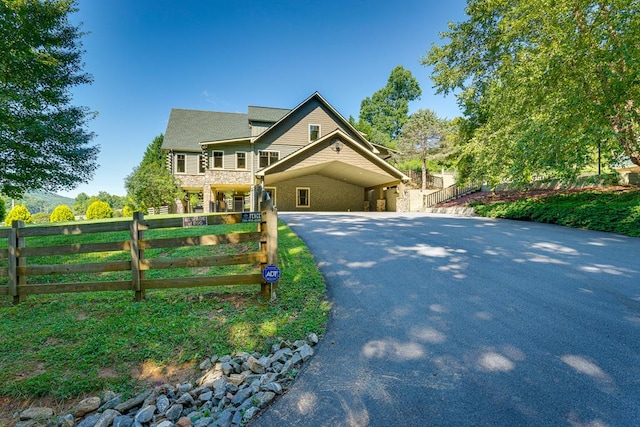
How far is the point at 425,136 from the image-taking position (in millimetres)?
26859

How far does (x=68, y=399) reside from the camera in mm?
2691

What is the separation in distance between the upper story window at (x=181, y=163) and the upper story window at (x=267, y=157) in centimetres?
589

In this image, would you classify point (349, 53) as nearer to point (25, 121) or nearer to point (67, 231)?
point (25, 121)

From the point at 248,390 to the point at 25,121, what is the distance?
9.54 meters

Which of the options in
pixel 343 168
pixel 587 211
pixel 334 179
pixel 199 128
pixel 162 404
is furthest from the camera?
pixel 199 128

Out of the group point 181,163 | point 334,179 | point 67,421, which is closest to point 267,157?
point 334,179

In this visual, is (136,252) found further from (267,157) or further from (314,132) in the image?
(314,132)

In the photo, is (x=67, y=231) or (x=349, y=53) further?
(x=349, y=53)

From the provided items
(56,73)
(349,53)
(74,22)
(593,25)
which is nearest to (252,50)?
(349,53)

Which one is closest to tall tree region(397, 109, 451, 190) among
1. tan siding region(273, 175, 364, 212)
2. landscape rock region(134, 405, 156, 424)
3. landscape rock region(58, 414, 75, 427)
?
tan siding region(273, 175, 364, 212)

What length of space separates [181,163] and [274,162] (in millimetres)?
7660

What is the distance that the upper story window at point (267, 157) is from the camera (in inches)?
835

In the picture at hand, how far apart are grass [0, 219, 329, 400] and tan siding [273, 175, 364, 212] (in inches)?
698

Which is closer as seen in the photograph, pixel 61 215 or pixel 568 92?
pixel 568 92
